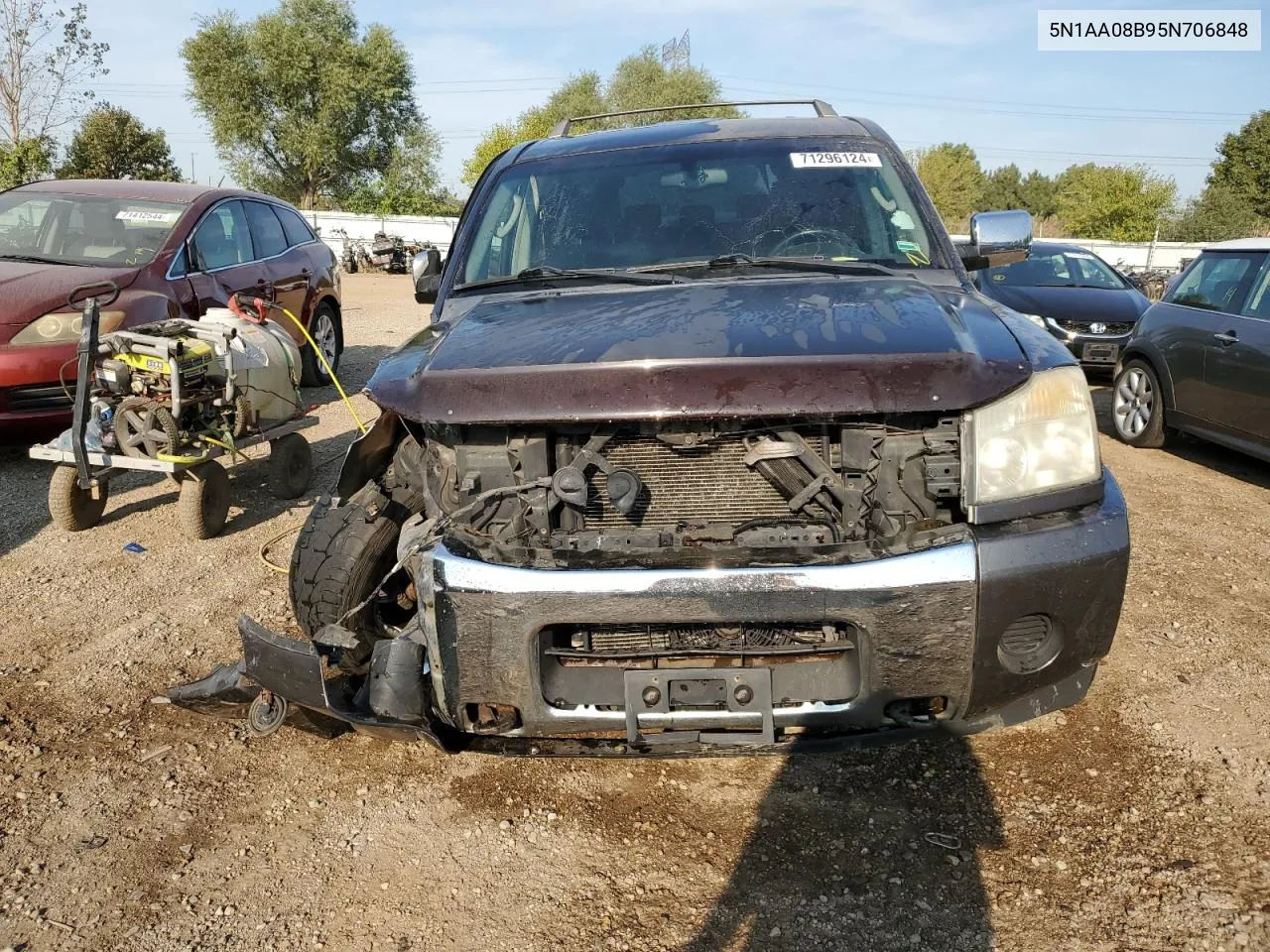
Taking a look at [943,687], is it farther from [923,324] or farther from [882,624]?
[923,324]

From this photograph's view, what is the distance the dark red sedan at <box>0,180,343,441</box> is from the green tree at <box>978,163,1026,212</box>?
7671cm

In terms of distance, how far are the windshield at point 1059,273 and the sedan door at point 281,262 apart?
718 cm

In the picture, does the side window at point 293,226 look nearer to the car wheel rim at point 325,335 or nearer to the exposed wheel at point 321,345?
the exposed wheel at point 321,345

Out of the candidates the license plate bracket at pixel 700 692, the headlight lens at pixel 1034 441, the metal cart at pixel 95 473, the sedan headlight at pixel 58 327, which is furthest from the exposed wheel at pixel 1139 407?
the sedan headlight at pixel 58 327

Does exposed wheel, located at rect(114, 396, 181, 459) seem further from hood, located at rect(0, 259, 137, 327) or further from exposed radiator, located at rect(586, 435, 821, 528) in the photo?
exposed radiator, located at rect(586, 435, 821, 528)

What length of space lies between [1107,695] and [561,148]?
118 inches

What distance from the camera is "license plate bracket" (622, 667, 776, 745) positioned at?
223 cm

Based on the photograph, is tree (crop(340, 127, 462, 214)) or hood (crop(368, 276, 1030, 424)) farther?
tree (crop(340, 127, 462, 214))

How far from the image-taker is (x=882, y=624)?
7.11 feet

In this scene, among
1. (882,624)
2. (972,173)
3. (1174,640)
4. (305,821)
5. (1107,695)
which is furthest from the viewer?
(972,173)

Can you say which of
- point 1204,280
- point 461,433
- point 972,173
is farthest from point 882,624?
point 972,173

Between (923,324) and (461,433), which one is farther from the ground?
(923,324)

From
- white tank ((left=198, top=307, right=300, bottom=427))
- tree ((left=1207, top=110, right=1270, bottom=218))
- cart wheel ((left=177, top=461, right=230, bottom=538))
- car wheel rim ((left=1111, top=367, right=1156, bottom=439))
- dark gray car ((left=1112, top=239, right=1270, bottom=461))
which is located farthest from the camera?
tree ((left=1207, top=110, right=1270, bottom=218))

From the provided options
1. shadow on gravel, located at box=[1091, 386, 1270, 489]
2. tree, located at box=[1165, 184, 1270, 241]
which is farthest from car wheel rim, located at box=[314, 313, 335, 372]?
tree, located at box=[1165, 184, 1270, 241]
